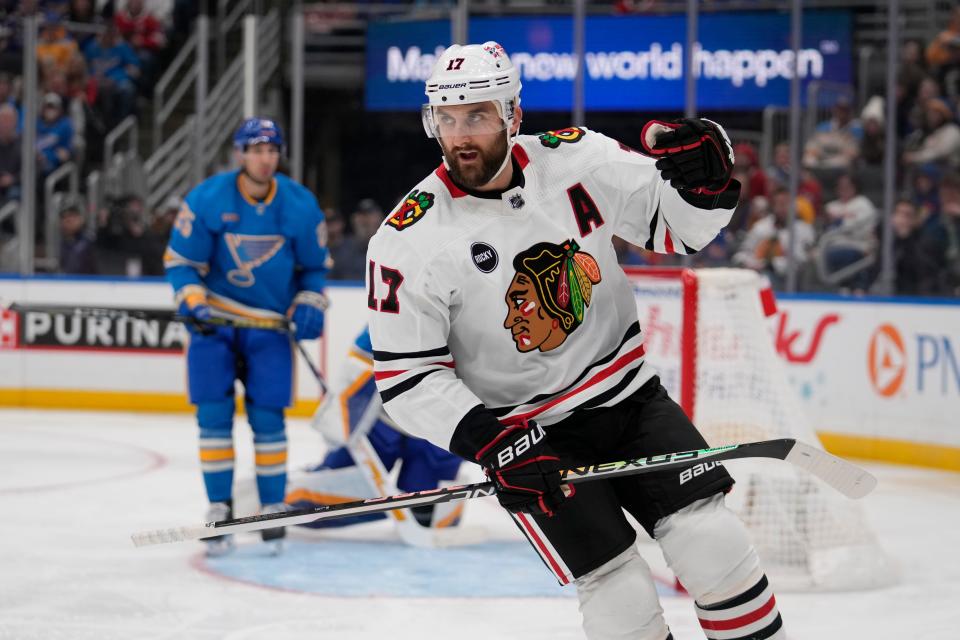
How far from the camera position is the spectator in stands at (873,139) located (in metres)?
6.45

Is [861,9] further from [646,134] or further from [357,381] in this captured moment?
[646,134]

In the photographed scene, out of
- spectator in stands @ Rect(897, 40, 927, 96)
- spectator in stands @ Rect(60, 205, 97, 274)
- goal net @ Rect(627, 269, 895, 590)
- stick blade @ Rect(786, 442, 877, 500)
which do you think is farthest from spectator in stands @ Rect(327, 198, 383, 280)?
stick blade @ Rect(786, 442, 877, 500)

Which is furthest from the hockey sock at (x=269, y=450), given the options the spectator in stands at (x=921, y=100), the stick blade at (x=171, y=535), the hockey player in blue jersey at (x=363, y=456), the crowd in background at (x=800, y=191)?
the spectator in stands at (x=921, y=100)

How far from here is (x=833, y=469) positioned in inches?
84.9

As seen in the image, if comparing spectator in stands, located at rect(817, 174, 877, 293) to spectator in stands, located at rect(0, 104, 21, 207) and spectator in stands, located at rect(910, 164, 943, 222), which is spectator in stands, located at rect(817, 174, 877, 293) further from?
spectator in stands, located at rect(0, 104, 21, 207)

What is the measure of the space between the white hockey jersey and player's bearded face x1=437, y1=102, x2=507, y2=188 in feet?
0.13

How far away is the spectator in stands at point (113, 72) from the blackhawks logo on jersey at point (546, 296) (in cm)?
630

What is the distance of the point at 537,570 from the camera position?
380 cm

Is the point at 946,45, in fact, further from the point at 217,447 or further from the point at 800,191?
the point at 217,447

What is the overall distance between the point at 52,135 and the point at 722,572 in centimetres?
621

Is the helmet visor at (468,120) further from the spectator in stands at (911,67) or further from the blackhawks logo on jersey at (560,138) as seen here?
the spectator in stands at (911,67)

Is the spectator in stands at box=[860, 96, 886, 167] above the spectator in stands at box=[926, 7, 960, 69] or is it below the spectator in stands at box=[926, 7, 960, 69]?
below

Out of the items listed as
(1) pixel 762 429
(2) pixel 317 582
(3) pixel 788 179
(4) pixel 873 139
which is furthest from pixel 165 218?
(1) pixel 762 429

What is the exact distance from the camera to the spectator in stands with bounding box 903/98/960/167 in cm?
643
